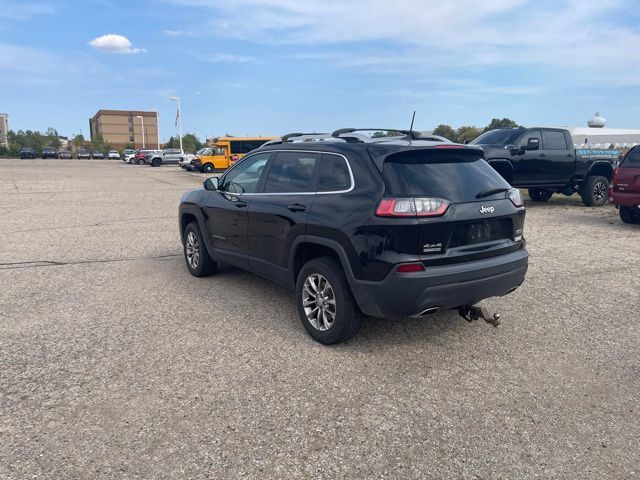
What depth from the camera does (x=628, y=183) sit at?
9.77 m

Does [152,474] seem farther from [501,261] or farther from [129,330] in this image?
[501,261]

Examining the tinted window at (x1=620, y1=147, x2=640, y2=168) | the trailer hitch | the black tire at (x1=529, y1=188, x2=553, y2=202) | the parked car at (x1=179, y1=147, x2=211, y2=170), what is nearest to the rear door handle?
the trailer hitch

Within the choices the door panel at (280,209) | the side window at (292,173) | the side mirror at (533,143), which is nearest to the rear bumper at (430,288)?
the door panel at (280,209)

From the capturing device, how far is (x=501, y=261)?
4.07 meters

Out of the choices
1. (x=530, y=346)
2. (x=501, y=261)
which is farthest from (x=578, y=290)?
(x=501, y=261)

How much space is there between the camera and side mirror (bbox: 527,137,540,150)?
12.2m

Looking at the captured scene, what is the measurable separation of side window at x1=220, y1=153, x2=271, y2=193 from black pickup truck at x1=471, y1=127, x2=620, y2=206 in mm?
7817

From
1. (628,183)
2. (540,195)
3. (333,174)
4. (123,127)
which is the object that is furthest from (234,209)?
(123,127)

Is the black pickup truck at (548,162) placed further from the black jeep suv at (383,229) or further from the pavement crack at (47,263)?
the pavement crack at (47,263)

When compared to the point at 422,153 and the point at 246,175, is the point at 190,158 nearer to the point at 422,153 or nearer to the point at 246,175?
the point at 246,175

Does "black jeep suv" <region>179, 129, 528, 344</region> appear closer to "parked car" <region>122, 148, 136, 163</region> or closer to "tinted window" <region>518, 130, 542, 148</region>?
"tinted window" <region>518, 130, 542, 148</region>

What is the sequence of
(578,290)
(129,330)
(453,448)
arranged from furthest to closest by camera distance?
(578,290)
(129,330)
(453,448)

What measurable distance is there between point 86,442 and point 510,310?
401 centimetres

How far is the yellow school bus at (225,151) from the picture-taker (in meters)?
35.7
